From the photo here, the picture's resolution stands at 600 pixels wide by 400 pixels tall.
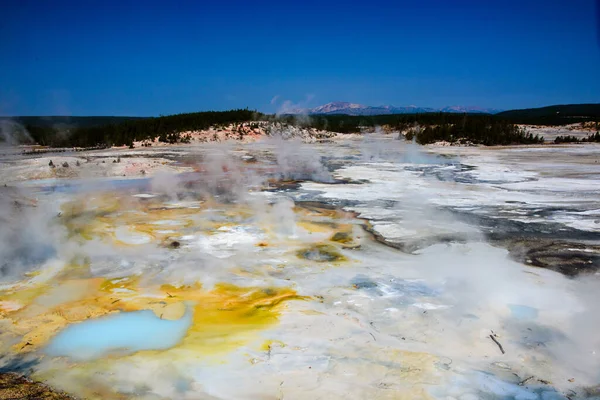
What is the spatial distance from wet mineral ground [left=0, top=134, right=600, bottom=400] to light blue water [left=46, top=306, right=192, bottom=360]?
18 mm

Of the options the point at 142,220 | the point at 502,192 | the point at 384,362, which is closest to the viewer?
the point at 384,362

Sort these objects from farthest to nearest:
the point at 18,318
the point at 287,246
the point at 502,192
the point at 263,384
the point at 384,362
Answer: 1. the point at 502,192
2. the point at 287,246
3. the point at 18,318
4. the point at 384,362
5. the point at 263,384

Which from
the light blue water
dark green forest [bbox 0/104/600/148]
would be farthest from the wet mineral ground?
dark green forest [bbox 0/104/600/148]

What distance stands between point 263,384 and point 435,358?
51.7 inches

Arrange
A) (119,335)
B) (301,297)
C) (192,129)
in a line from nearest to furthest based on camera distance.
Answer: (119,335)
(301,297)
(192,129)

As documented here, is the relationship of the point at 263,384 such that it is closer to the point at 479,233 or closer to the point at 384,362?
the point at 384,362

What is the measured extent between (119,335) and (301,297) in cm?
173

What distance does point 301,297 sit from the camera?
173 inches

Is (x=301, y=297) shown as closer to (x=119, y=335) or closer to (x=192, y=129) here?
(x=119, y=335)

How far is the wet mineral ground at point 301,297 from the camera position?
302 centimetres

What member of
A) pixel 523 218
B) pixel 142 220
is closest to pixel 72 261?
pixel 142 220

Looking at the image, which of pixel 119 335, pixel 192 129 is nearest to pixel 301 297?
pixel 119 335

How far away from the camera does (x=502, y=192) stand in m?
10.5

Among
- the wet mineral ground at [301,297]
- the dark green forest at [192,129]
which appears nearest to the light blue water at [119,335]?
the wet mineral ground at [301,297]
